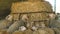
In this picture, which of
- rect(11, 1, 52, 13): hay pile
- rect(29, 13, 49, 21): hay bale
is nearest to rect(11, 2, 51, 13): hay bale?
rect(11, 1, 52, 13): hay pile

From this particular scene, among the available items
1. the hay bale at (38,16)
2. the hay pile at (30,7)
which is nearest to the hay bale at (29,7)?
the hay pile at (30,7)

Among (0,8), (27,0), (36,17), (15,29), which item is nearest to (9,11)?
(0,8)

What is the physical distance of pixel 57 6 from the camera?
3.08m

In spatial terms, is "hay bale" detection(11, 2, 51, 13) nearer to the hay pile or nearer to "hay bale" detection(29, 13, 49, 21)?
the hay pile

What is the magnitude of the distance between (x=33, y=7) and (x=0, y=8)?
67cm

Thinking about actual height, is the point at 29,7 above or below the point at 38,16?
above

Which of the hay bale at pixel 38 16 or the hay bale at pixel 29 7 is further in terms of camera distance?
the hay bale at pixel 29 7

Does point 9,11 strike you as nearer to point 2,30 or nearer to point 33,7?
point 33,7

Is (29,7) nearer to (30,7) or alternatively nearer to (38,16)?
(30,7)

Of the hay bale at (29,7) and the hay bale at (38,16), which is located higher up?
the hay bale at (29,7)

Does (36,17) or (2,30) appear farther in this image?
(36,17)

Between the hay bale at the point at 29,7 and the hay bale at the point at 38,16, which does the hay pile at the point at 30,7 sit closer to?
the hay bale at the point at 29,7

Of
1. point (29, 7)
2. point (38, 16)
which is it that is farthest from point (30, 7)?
point (38, 16)

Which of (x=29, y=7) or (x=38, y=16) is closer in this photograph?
(x=38, y=16)
